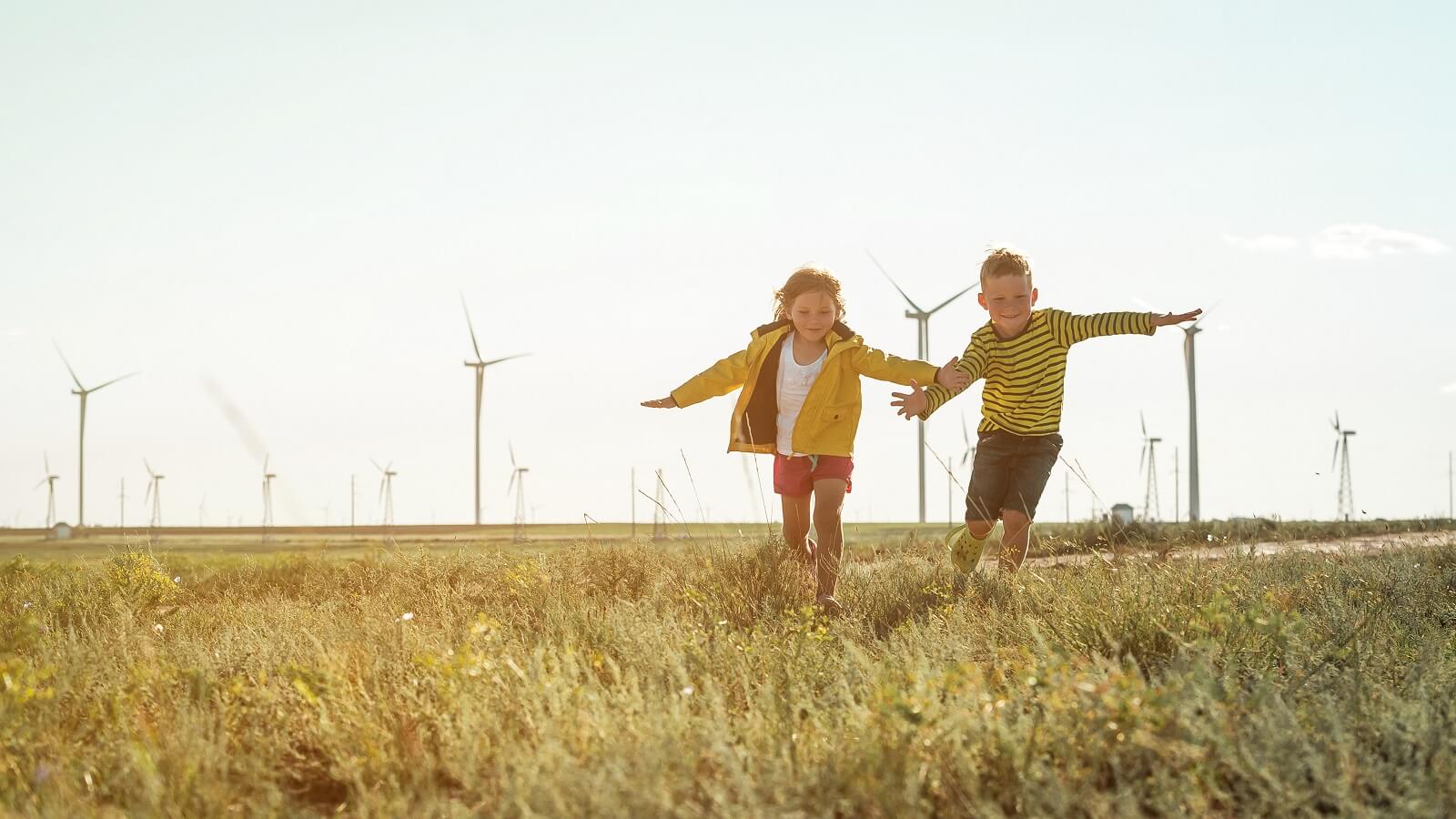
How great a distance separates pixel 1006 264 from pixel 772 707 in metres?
4.59

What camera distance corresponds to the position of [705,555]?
304 inches

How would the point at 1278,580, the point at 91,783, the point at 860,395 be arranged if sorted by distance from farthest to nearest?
the point at 860,395 < the point at 1278,580 < the point at 91,783

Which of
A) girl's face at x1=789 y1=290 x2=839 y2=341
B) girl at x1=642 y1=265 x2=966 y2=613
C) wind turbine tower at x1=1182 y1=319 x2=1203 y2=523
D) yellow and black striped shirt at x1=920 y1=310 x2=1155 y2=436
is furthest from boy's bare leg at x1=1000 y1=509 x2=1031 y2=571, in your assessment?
wind turbine tower at x1=1182 y1=319 x2=1203 y2=523

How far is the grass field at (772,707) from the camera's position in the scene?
3.08 meters

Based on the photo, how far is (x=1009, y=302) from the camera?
762cm

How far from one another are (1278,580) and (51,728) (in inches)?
235

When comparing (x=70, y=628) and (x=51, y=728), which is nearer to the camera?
(x=51, y=728)

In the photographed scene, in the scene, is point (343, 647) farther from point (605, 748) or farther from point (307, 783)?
point (605, 748)

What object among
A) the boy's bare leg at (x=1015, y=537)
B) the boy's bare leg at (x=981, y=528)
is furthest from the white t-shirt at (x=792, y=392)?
the boy's bare leg at (x=1015, y=537)

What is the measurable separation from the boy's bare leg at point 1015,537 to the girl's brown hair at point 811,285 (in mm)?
1634

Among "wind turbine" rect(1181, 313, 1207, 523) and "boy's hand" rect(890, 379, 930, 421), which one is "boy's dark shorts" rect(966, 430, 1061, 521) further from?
"wind turbine" rect(1181, 313, 1207, 523)

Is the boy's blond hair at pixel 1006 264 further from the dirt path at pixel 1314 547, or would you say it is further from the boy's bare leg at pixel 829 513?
the dirt path at pixel 1314 547

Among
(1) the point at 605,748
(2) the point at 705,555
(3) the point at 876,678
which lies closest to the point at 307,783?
(1) the point at 605,748

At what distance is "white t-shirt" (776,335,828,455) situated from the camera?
7480 mm
